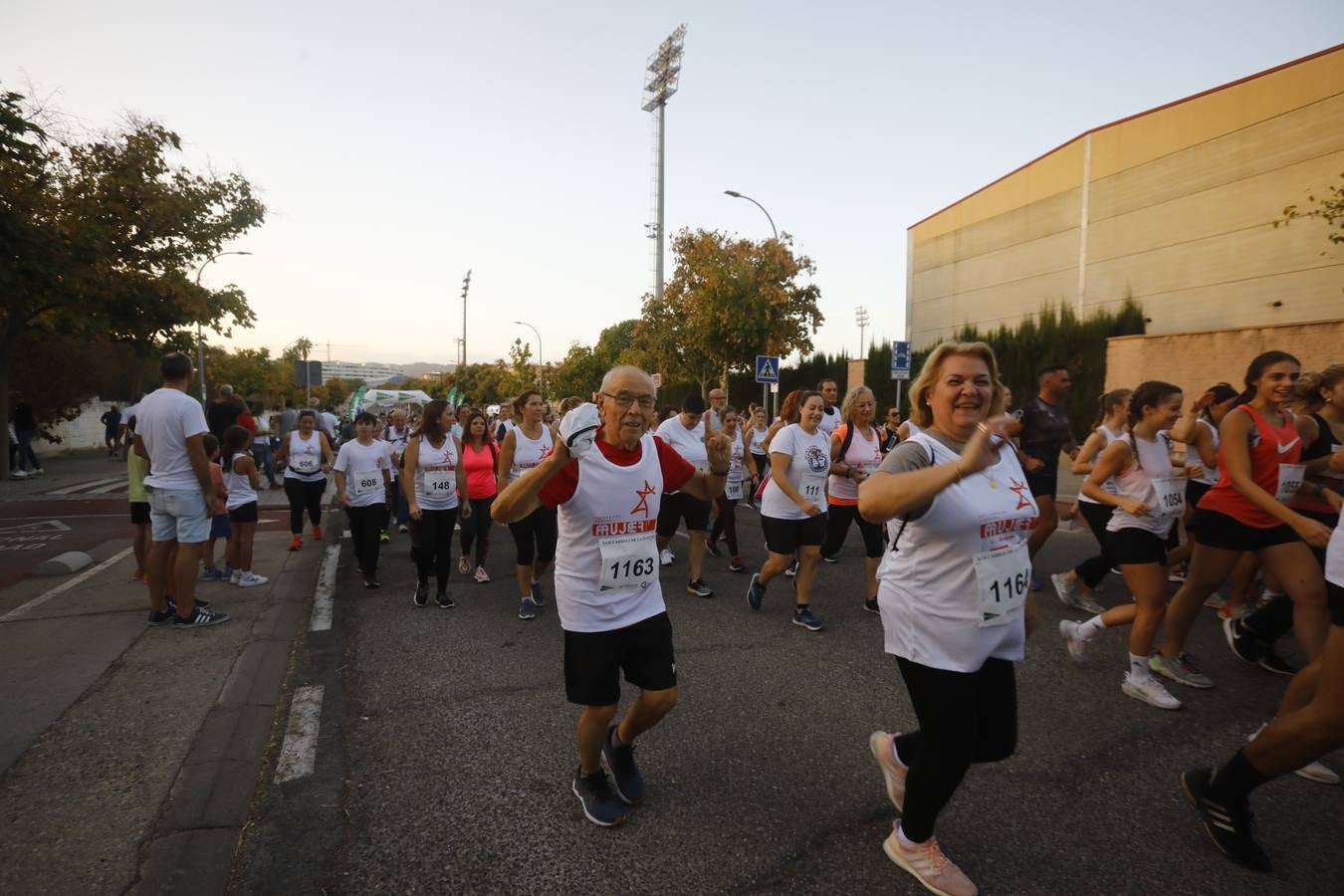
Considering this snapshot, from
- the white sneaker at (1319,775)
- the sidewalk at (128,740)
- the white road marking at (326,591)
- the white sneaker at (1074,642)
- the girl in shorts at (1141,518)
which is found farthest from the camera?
the white road marking at (326,591)

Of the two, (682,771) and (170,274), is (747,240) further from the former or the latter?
(682,771)

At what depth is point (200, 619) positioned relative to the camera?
5.77m

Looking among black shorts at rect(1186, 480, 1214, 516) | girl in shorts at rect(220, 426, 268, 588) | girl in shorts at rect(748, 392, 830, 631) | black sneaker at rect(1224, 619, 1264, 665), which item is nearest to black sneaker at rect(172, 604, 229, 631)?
girl in shorts at rect(220, 426, 268, 588)

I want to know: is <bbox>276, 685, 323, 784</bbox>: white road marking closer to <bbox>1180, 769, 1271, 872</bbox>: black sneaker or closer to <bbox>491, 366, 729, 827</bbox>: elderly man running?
<bbox>491, 366, 729, 827</bbox>: elderly man running

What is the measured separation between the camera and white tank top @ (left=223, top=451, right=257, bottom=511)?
7234mm

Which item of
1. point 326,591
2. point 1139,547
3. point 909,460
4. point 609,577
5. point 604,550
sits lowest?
point 326,591

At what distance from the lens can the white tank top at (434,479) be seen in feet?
21.5

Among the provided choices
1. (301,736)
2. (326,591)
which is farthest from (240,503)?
(301,736)

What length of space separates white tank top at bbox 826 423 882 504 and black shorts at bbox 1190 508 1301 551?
2483mm

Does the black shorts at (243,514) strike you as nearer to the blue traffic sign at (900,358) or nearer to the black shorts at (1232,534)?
the black shorts at (1232,534)

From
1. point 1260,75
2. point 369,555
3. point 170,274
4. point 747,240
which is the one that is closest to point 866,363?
point 747,240

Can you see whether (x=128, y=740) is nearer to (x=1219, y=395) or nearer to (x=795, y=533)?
(x=795, y=533)

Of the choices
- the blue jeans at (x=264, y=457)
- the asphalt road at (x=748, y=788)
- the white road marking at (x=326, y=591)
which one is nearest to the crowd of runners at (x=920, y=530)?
the asphalt road at (x=748, y=788)

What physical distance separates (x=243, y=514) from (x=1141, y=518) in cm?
759
